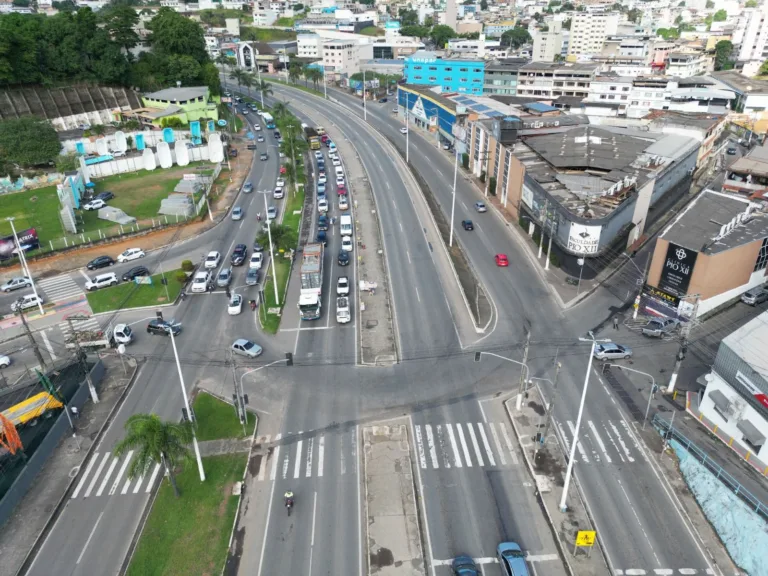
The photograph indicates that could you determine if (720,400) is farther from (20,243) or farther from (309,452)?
(20,243)

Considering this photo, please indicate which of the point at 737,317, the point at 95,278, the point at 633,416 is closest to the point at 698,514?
the point at 633,416

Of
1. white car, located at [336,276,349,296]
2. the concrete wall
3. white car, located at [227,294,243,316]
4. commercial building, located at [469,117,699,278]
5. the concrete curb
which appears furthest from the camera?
commercial building, located at [469,117,699,278]

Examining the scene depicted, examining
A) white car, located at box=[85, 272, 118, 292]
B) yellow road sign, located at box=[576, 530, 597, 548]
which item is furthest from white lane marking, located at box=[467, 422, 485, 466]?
white car, located at box=[85, 272, 118, 292]

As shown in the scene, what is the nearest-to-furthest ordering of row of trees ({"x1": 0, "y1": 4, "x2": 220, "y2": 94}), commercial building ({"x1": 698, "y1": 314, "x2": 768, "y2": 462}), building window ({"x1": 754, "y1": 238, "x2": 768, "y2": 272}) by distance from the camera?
1. commercial building ({"x1": 698, "y1": 314, "x2": 768, "y2": 462})
2. building window ({"x1": 754, "y1": 238, "x2": 768, "y2": 272})
3. row of trees ({"x1": 0, "y1": 4, "x2": 220, "y2": 94})

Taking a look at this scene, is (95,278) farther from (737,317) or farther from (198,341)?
(737,317)

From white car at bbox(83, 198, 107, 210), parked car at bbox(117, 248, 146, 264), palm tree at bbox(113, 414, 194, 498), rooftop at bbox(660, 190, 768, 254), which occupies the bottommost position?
parked car at bbox(117, 248, 146, 264)

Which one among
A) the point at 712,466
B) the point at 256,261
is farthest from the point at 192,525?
the point at 256,261

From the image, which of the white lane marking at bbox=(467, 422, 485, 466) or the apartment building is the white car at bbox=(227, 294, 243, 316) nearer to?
the white lane marking at bbox=(467, 422, 485, 466)
